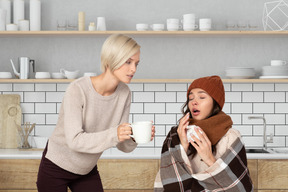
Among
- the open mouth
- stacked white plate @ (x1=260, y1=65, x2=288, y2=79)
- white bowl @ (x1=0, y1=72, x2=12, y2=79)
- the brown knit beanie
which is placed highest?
stacked white plate @ (x1=260, y1=65, x2=288, y2=79)

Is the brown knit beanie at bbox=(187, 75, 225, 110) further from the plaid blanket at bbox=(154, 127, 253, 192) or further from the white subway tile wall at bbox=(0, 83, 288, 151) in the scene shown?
the white subway tile wall at bbox=(0, 83, 288, 151)

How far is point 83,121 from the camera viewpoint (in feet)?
6.57

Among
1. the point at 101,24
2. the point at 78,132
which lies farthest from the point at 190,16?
the point at 78,132

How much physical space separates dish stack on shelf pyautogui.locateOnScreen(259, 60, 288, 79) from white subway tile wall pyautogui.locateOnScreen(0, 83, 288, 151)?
0.93 ft

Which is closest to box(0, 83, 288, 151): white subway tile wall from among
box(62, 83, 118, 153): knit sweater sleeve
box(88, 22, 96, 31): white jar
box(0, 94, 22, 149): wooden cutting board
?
box(0, 94, 22, 149): wooden cutting board

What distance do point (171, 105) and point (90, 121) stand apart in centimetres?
179

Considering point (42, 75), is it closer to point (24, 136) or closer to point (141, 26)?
point (24, 136)

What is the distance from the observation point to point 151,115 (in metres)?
3.73

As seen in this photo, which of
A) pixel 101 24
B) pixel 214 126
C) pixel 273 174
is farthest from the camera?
pixel 101 24

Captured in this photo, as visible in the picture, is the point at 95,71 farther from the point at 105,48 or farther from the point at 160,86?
the point at 105,48

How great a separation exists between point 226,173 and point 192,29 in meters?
1.65

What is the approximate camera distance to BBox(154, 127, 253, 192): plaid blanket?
2076 millimetres

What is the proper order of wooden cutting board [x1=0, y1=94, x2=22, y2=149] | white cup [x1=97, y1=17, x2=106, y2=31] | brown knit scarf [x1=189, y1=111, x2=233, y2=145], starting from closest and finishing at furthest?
brown knit scarf [x1=189, y1=111, x2=233, y2=145] → white cup [x1=97, y1=17, x2=106, y2=31] → wooden cutting board [x1=0, y1=94, x2=22, y2=149]

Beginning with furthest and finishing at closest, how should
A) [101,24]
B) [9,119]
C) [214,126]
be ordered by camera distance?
[9,119]
[101,24]
[214,126]
